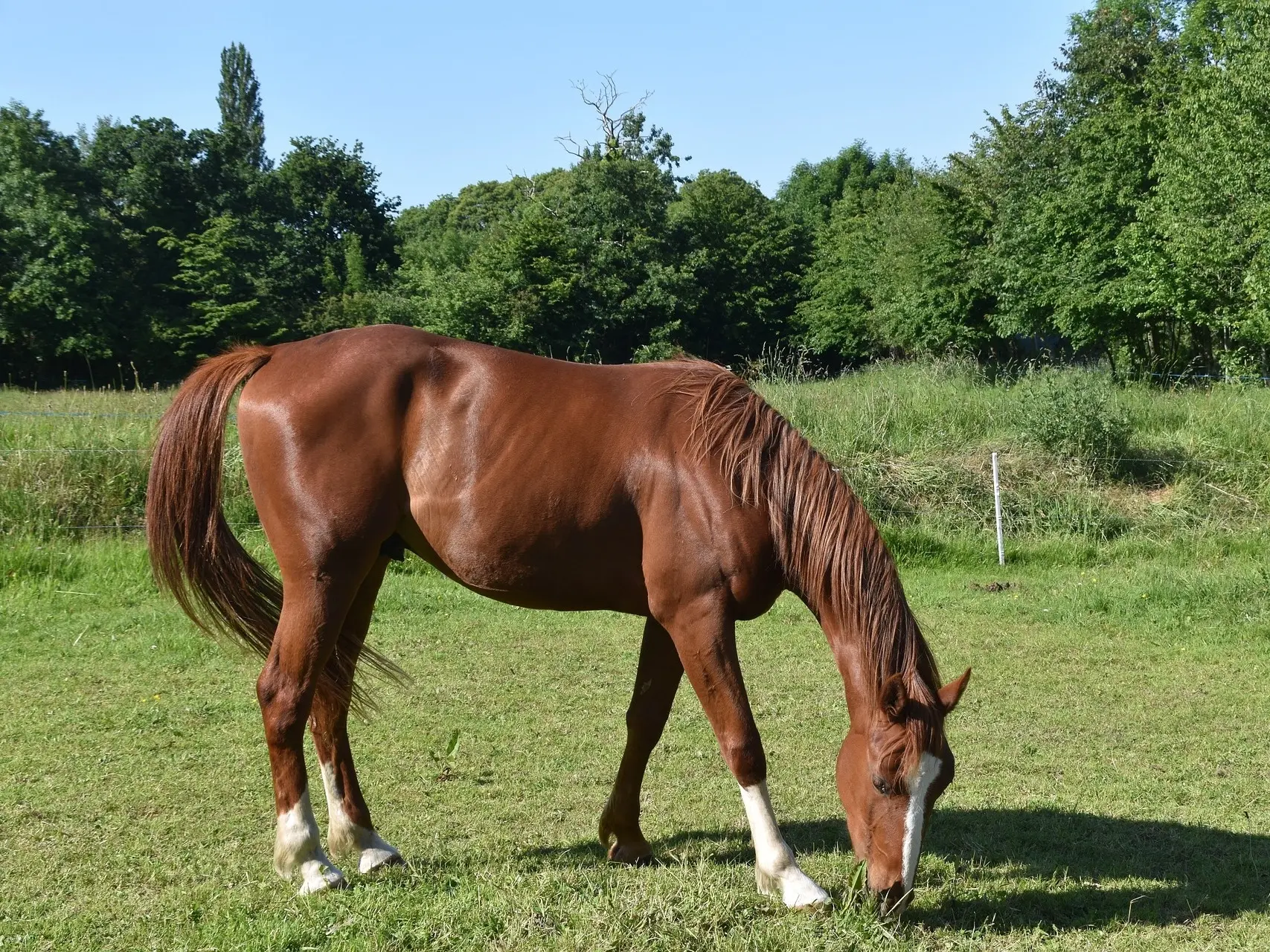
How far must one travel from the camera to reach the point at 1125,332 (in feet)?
85.3

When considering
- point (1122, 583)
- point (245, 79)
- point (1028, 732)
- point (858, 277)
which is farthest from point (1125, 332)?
point (245, 79)

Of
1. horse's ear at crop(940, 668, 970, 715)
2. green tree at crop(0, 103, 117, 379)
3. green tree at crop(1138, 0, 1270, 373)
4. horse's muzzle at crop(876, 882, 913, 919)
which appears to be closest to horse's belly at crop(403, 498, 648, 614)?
horse's ear at crop(940, 668, 970, 715)

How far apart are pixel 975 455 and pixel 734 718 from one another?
1012 cm

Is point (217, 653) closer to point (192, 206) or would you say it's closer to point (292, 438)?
point (292, 438)

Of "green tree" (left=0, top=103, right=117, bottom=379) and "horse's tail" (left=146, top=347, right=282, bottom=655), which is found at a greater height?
"green tree" (left=0, top=103, right=117, bottom=379)

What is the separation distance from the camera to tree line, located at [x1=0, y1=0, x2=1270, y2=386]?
67.7 ft

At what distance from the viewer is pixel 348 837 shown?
3.72 metres

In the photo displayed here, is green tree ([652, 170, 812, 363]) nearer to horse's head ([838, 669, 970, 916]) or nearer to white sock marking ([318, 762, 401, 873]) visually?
white sock marking ([318, 762, 401, 873])

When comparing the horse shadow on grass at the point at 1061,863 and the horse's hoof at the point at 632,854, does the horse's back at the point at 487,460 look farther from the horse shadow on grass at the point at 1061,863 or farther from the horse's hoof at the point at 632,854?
the horse shadow on grass at the point at 1061,863

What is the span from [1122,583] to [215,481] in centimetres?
865

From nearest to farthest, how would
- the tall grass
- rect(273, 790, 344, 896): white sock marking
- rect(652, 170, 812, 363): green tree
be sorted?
rect(273, 790, 344, 896): white sock marking
the tall grass
rect(652, 170, 812, 363): green tree

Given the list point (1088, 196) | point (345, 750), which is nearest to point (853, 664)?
point (345, 750)

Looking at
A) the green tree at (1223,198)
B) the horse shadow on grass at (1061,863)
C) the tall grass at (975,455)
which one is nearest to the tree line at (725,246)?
the green tree at (1223,198)

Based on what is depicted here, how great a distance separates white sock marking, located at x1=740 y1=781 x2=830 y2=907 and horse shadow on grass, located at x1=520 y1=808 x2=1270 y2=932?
40cm
